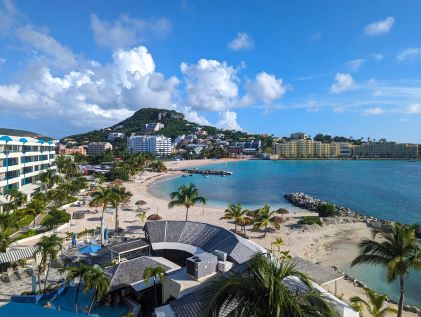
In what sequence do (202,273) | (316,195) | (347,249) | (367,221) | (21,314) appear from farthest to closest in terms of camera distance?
(316,195) < (367,221) < (347,249) < (202,273) < (21,314)

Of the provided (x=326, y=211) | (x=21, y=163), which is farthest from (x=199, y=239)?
(x=21, y=163)

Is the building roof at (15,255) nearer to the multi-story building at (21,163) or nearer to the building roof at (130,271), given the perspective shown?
the building roof at (130,271)

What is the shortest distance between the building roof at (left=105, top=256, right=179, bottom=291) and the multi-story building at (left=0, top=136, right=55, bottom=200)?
39043 millimetres

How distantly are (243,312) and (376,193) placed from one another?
86.0m

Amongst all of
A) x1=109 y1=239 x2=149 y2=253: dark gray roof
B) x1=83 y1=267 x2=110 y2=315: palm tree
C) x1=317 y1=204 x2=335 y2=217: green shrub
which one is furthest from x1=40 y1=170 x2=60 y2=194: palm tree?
x1=317 y1=204 x2=335 y2=217: green shrub

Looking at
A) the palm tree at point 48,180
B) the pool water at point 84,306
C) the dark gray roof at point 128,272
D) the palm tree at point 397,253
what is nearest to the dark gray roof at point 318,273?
the palm tree at point 397,253

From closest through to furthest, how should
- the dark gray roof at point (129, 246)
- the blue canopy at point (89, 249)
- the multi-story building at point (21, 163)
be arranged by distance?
the dark gray roof at point (129, 246) → the blue canopy at point (89, 249) → the multi-story building at point (21, 163)

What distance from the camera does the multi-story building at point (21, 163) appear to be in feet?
176

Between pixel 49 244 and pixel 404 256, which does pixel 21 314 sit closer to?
pixel 49 244

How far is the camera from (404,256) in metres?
13.7

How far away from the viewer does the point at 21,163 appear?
6081 centimetres

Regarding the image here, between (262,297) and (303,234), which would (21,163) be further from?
(262,297)

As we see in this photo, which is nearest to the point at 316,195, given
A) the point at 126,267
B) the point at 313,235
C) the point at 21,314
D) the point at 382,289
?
the point at 313,235

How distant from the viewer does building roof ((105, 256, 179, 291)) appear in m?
A: 20.6
